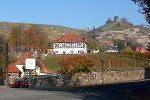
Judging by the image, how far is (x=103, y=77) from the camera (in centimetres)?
6525

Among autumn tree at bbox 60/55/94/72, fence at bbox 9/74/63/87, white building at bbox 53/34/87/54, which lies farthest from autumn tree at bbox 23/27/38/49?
fence at bbox 9/74/63/87

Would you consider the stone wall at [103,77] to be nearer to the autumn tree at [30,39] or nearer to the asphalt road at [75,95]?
the asphalt road at [75,95]

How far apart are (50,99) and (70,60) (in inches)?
2211

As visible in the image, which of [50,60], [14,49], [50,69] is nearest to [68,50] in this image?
[14,49]

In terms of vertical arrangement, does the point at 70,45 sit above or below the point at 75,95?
above

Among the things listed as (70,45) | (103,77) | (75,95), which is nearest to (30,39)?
(70,45)

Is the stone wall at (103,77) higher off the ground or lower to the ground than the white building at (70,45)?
lower

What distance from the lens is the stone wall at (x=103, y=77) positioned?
59.3 metres

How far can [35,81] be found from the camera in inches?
2334

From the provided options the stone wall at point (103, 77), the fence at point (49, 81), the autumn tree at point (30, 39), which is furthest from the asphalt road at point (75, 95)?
the autumn tree at point (30, 39)

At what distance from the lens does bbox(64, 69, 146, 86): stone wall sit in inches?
2335

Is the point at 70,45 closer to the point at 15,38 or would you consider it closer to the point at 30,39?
the point at 30,39

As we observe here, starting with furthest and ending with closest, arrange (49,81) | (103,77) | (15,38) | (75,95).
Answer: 1. (15,38)
2. (103,77)
3. (49,81)
4. (75,95)

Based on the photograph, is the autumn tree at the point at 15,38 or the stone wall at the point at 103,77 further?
the autumn tree at the point at 15,38
